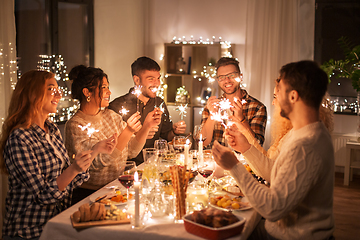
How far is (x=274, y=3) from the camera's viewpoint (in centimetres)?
559

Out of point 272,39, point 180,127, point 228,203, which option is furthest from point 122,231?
point 272,39

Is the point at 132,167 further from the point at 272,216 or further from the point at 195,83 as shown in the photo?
the point at 195,83

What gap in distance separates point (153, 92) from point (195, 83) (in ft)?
9.54

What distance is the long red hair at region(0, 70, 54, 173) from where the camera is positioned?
6.49 ft

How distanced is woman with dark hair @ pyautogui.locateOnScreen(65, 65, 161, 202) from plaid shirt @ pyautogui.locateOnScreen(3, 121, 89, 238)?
51 cm

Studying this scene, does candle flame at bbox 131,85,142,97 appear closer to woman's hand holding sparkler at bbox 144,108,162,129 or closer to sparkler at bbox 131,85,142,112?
sparkler at bbox 131,85,142,112

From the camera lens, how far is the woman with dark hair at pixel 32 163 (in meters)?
1.87

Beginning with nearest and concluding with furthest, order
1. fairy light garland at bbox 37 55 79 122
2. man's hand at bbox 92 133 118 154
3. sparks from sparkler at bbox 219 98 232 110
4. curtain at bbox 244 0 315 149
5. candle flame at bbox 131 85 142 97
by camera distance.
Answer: man's hand at bbox 92 133 118 154, sparks from sparkler at bbox 219 98 232 110, candle flame at bbox 131 85 142 97, fairy light garland at bbox 37 55 79 122, curtain at bbox 244 0 315 149

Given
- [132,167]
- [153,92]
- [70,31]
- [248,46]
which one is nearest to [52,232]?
[132,167]

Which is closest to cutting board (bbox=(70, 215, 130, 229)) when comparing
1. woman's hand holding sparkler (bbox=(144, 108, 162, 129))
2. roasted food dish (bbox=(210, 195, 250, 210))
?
roasted food dish (bbox=(210, 195, 250, 210))

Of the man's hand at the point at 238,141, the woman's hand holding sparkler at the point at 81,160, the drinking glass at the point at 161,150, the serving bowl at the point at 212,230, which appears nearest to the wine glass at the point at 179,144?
the drinking glass at the point at 161,150

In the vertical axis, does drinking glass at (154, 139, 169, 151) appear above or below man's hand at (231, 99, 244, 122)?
below

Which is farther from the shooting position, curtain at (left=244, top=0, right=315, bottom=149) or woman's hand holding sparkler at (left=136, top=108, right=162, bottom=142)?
curtain at (left=244, top=0, right=315, bottom=149)

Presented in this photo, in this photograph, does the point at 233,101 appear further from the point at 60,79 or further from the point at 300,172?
the point at 60,79
